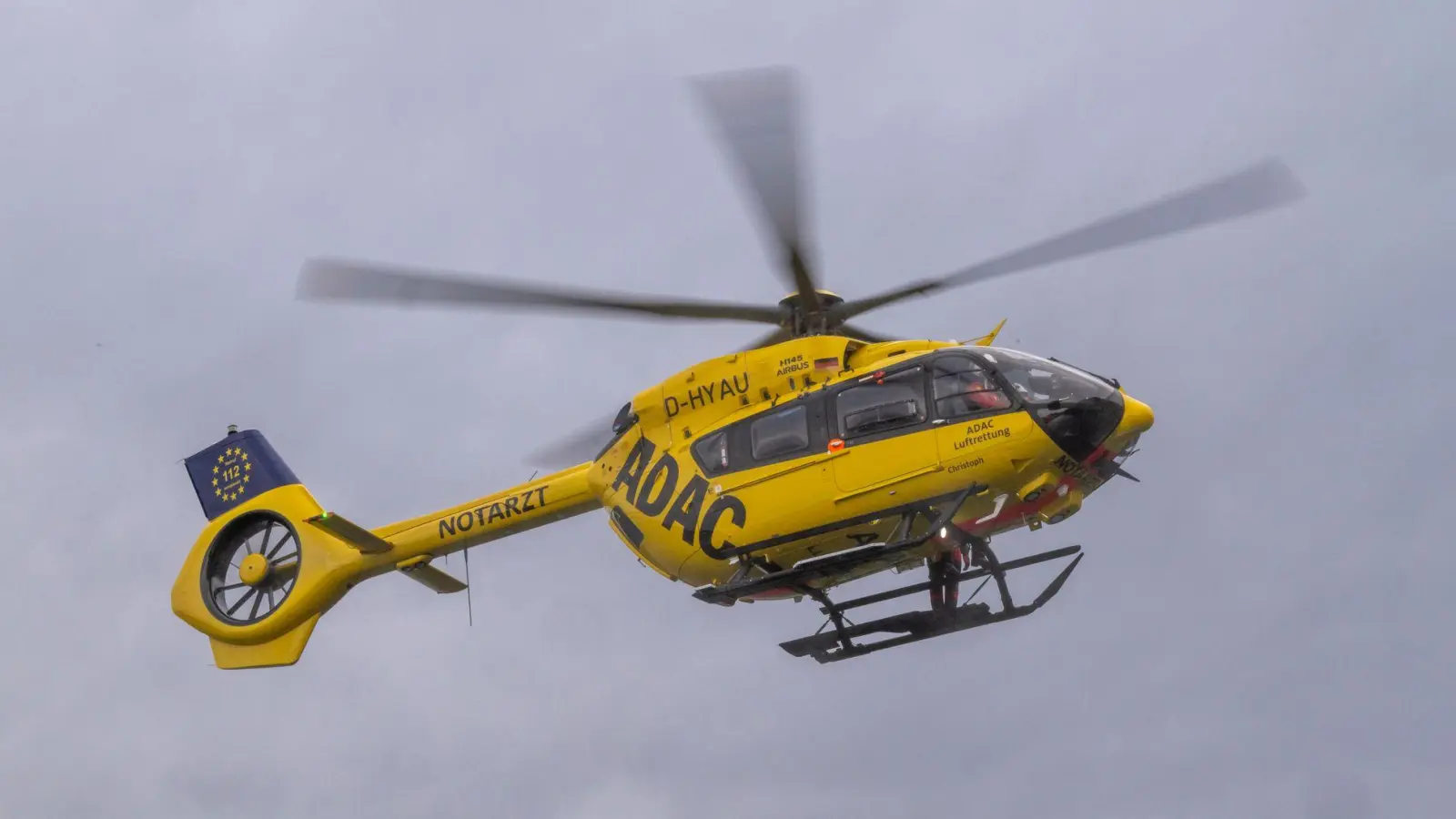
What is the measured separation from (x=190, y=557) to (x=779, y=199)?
1131cm

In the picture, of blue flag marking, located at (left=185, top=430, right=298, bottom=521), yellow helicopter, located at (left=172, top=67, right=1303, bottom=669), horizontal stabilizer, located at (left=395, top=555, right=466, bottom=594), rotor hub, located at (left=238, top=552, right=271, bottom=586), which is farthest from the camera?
blue flag marking, located at (left=185, top=430, right=298, bottom=521)

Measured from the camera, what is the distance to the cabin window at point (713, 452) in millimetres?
18188

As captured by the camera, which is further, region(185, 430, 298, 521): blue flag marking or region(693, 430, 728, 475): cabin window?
region(185, 430, 298, 521): blue flag marking

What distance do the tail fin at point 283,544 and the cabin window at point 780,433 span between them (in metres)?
3.28

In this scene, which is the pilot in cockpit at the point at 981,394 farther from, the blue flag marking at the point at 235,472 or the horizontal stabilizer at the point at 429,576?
the blue flag marking at the point at 235,472

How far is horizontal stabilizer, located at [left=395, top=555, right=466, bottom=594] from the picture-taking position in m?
21.5

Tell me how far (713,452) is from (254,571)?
8015mm

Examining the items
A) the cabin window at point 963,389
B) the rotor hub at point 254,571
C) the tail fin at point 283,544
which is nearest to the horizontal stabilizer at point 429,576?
the tail fin at point 283,544

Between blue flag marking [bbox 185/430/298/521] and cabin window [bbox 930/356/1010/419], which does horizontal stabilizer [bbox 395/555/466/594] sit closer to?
blue flag marking [bbox 185/430/298/521]

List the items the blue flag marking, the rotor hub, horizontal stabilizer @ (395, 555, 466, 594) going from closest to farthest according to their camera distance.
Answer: horizontal stabilizer @ (395, 555, 466, 594), the rotor hub, the blue flag marking

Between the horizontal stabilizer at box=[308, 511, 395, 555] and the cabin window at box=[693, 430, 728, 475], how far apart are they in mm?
5242

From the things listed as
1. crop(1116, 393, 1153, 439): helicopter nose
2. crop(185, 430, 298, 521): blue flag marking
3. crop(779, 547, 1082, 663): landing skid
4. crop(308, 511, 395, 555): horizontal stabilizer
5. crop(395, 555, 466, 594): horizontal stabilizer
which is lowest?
crop(779, 547, 1082, 663): landing skid

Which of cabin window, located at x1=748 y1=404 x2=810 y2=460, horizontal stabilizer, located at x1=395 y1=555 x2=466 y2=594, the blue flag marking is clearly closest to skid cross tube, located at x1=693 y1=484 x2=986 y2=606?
cabin window, located at x1=748 y1=404 x2=810 y2=460

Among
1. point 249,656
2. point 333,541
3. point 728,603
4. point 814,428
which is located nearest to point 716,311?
point 814,428
